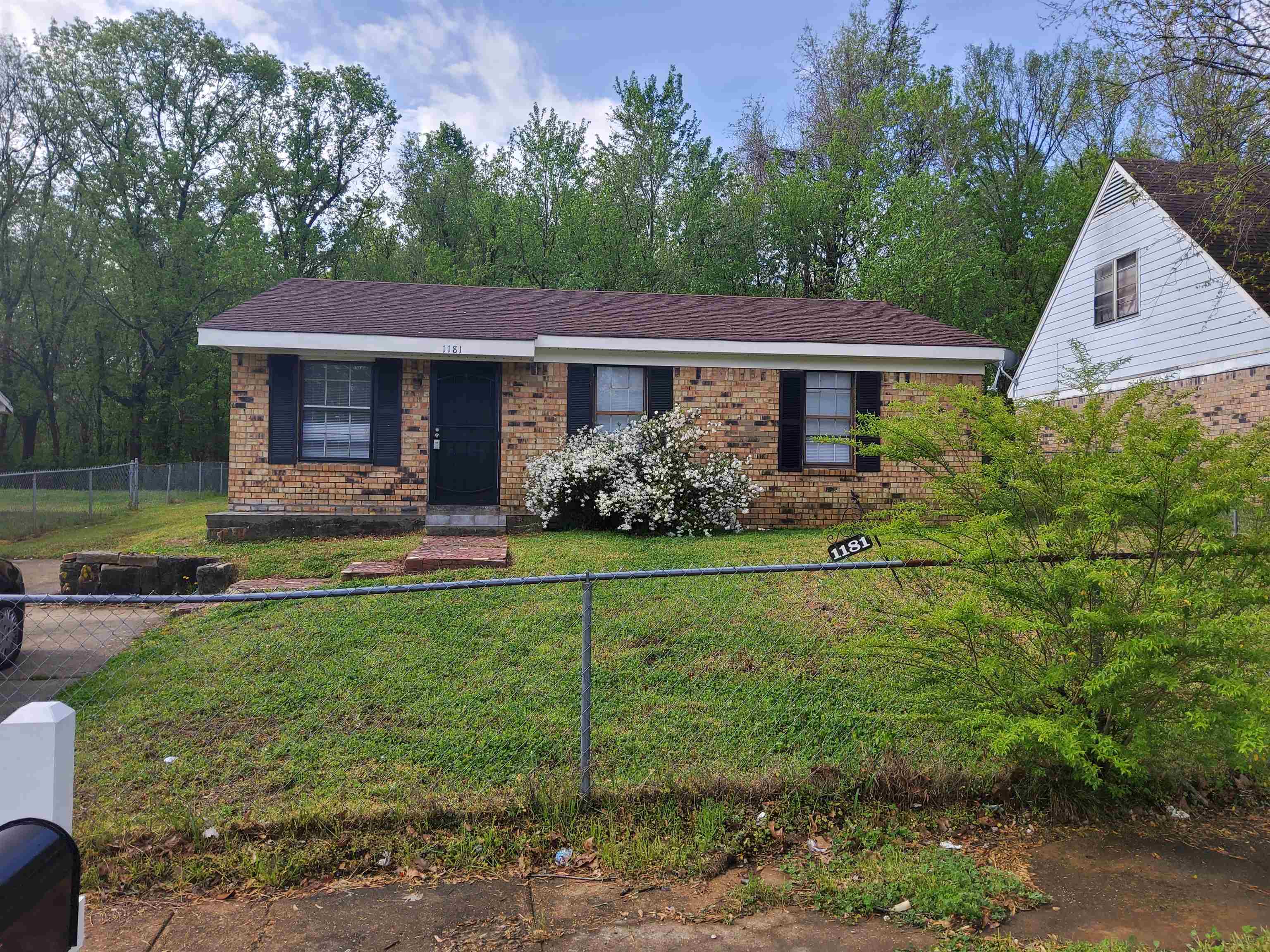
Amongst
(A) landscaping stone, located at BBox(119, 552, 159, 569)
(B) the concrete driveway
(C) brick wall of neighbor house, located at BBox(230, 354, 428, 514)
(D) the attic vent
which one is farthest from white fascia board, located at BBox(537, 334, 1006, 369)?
(B) the concrete driveway

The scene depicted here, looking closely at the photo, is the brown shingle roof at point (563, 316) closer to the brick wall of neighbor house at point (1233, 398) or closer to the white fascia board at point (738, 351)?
the white fascia board at point (738, 351)

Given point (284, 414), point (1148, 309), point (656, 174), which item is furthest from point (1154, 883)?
point (656, 174)

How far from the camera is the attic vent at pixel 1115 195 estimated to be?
15.0 metres

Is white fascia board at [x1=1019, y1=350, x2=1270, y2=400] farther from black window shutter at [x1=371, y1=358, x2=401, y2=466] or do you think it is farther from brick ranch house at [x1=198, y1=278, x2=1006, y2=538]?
black window shutter at [x1=371, y1=358, x2=401, y2=466]

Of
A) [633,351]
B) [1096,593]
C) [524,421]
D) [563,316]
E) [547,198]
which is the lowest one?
[1096,593]

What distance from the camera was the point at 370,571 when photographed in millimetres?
9062

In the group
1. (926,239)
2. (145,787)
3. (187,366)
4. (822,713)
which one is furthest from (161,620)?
(187,366)

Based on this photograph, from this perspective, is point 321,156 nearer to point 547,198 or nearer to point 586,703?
point 547,198

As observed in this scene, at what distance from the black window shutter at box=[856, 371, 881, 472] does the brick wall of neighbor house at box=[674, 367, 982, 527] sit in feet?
0.27

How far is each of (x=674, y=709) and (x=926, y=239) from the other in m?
19.3

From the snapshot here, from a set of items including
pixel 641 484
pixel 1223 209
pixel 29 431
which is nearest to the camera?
pixel 641 484

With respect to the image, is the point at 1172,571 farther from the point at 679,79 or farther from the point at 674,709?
the point at 679,79

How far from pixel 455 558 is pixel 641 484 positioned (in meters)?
3.15

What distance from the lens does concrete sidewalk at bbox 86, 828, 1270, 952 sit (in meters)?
3.07
